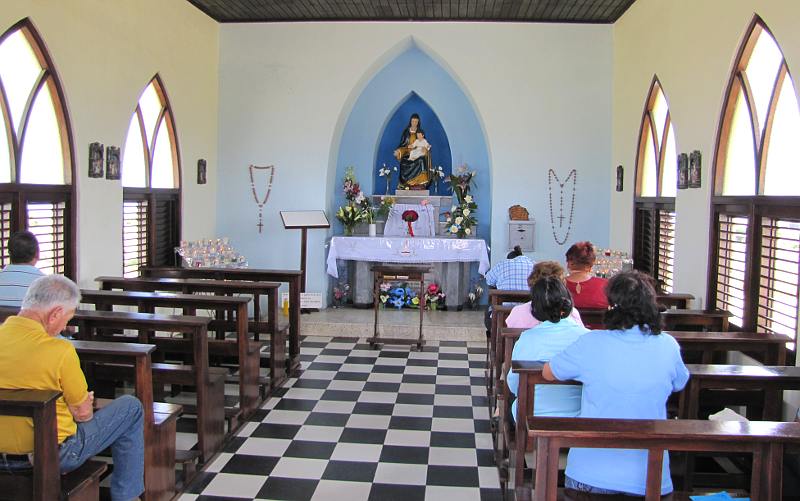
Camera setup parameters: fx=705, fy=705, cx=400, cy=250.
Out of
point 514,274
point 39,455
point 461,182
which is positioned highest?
point 461,182

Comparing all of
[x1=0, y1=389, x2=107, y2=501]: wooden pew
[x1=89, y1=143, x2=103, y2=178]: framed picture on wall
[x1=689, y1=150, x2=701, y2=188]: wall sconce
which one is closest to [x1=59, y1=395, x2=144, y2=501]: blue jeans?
[x1=0, y1=389, x2=107, y2=501]: wooden pew

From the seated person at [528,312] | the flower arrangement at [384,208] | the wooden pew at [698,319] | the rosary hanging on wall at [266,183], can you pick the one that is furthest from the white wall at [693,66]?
the rosary hanging on wall at [266,183]

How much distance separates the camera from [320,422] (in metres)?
5.39

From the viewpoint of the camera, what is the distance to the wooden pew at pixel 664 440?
2.30 meters

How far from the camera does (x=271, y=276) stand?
7121mm

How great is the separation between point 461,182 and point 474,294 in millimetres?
1716

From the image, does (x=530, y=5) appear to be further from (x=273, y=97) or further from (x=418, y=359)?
(x=418, y=359)

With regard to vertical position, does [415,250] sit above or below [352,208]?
below

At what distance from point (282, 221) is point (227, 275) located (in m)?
2.60

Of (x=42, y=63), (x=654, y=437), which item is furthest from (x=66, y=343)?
(x=42, y=63)

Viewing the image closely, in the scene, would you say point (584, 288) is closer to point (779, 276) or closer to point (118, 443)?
point (779, 276)

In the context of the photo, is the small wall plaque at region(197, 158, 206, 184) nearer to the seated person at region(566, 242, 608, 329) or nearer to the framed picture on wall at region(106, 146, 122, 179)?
the framed picture on wall at region(106, 146, 122, 179)

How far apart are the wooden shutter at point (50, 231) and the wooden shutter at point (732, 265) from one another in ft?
18.7

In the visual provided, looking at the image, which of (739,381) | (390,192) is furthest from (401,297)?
(739,381)
